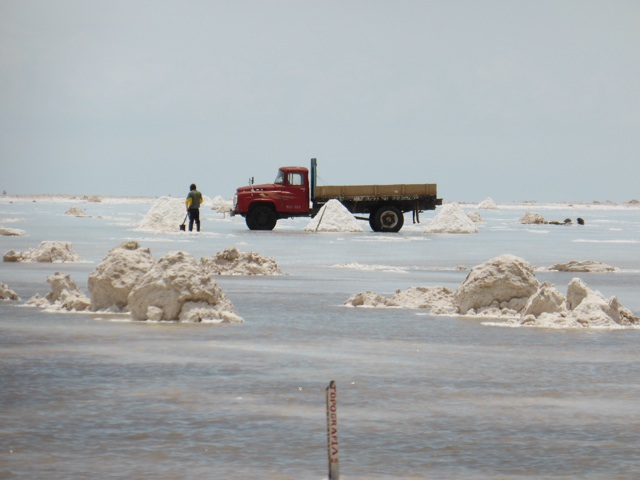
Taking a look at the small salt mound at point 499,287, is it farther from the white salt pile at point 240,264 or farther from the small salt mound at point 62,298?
the white salt pile at point 240,264

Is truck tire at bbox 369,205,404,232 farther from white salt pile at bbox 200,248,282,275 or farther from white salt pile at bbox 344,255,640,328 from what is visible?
white salt pile at bbox 344,255,640,328

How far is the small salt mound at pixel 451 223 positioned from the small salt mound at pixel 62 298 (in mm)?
36865

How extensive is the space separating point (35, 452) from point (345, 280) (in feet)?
52.9

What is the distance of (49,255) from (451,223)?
92.8 feet

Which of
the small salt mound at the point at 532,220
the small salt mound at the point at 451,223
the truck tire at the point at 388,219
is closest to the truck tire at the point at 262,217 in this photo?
the truck tire at the point at 388,219

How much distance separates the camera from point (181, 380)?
11.1 metres

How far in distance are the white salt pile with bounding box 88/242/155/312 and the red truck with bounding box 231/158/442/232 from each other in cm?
→ 3220

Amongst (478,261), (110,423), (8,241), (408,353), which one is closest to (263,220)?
(8,241)

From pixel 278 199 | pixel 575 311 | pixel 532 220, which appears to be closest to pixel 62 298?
pixel 575 311

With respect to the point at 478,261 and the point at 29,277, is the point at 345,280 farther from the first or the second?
the point at 478,261

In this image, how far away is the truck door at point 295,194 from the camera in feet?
164

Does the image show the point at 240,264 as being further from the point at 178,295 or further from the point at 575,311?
the point at 575,311

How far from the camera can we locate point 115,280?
56.9 feet

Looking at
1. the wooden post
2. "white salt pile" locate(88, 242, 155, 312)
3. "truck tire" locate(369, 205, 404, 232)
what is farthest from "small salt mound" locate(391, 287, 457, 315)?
"truck tire" locate(369, 205, 404, 232)
